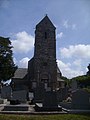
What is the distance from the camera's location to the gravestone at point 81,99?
17.6 metres

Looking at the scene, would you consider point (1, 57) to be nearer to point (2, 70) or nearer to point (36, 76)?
point (2, 70)

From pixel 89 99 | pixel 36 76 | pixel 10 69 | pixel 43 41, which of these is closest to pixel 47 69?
pixel 36 76

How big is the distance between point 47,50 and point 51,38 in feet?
8.92

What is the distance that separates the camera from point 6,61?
54.7 m

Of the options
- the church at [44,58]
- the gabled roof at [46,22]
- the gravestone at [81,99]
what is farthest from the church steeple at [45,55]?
the gravestone at [81,99]

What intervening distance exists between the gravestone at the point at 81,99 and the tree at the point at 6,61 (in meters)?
36.7

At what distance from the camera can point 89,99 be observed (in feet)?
58.1

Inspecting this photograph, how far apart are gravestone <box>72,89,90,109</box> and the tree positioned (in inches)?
1443

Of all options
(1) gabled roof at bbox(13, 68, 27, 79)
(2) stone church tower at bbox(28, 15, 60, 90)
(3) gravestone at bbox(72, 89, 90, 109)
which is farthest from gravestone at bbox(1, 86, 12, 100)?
(1) gabled roof at bbox(13, 68, 27, 79)

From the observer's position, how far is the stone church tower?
160ft

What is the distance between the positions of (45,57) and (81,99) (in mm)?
32321

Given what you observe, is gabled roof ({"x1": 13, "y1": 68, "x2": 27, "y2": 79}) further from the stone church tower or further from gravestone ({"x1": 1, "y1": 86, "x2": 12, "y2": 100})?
gravestone ({"x1": 1, "y1": 86, "x2": 12, "y2": 100})

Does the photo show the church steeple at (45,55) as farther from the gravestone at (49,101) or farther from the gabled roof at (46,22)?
the gravestone at (49,101)

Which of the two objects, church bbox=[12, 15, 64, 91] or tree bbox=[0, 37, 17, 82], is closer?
church bbox=[12, 15, 64, 91]
